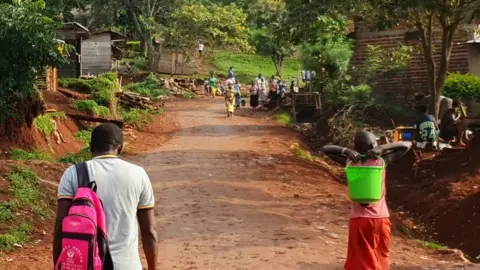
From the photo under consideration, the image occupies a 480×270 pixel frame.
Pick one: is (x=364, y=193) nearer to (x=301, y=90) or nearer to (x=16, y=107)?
(x=16, y=107)

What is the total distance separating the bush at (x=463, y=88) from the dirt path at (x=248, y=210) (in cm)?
578

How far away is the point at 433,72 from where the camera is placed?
16.7 metres

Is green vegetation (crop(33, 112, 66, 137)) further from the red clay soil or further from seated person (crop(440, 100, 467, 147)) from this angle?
seated person (crop(440, 100, 467, 147))

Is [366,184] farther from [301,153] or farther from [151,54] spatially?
[151,54]

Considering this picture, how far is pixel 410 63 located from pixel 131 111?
9817 millimetres

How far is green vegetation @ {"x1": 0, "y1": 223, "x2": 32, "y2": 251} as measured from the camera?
8.23 metres

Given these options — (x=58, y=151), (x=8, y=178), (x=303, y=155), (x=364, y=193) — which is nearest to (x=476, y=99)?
(x=303, y=155)

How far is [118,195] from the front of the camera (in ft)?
12.9

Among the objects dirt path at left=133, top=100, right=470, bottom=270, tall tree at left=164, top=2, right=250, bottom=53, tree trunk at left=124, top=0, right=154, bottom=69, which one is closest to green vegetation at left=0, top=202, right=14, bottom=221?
dirt path at left=133, top=100, right=470, bottom=270

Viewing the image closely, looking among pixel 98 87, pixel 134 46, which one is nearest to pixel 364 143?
pixel 98 87

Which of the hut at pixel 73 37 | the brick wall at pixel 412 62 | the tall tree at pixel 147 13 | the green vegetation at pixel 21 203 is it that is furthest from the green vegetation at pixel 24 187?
the tall tree at pixel 147 13

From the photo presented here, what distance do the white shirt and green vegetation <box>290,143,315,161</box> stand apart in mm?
13501

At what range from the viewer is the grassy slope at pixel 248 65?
45031mm

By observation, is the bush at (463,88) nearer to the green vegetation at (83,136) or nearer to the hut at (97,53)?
the green vegetation at (83,136)
